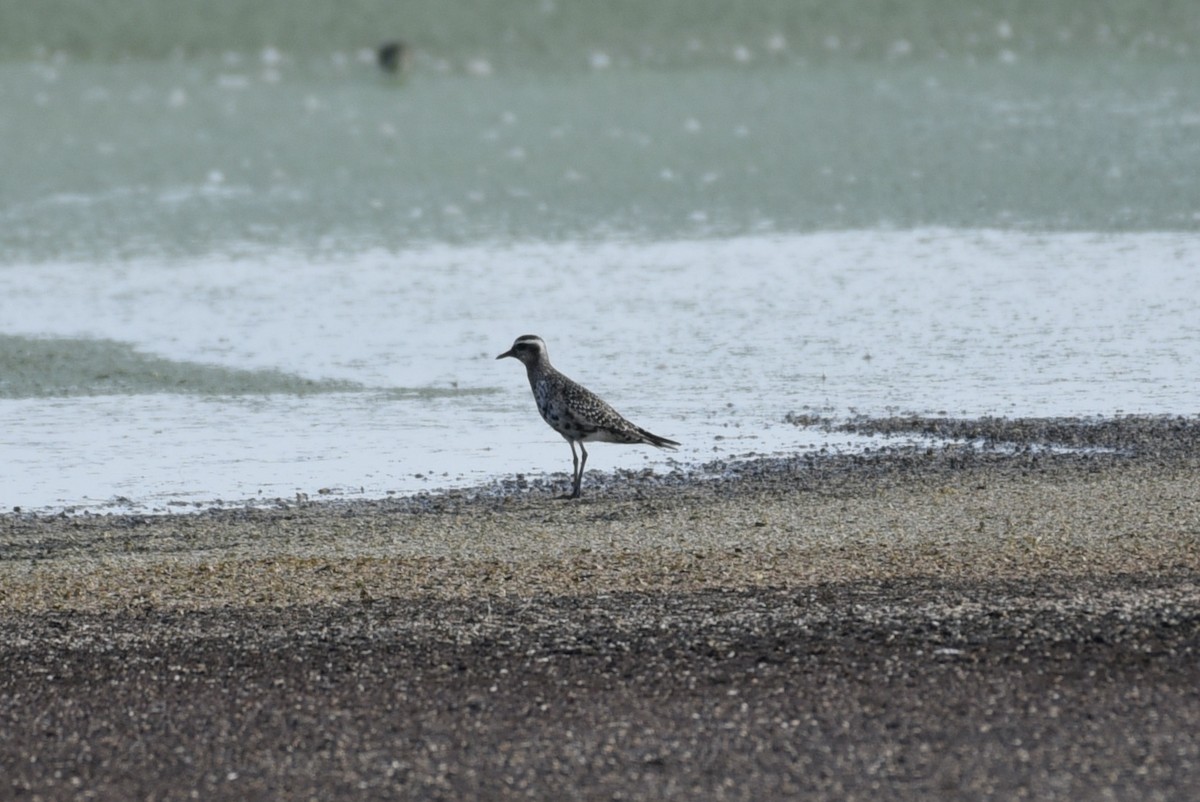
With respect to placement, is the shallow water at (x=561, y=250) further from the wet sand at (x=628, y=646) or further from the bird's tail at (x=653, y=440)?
the wet sand at (x=628, y=646)

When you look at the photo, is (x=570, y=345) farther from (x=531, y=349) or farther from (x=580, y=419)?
(x=580, y=419)

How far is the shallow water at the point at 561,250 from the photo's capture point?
41.8 ft

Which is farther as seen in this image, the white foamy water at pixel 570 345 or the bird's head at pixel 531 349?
the white foamy water at pixel 570 345

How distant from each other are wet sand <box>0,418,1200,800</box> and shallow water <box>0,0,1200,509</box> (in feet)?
5.77

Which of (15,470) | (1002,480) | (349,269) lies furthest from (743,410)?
(349,269)

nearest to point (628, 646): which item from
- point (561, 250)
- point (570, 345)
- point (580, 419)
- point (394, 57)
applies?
point (580, 419)

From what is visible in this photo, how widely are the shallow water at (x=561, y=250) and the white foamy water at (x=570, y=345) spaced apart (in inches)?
1.8

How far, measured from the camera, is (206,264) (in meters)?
19.7

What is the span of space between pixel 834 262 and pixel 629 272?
199 cm

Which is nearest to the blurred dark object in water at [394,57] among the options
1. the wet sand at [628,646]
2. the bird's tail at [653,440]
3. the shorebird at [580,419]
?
the shorebird at [580,419]

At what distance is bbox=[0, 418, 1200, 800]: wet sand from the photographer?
19.5 feet

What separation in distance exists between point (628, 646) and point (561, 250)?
13092mm

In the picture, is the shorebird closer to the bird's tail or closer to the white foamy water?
the bird's tail

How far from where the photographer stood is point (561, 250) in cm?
1998
